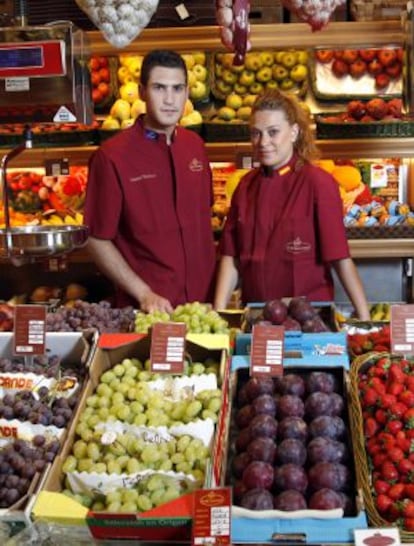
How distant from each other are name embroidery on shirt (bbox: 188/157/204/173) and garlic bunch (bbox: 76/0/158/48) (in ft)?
4.80

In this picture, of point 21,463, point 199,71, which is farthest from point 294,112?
point 21,463

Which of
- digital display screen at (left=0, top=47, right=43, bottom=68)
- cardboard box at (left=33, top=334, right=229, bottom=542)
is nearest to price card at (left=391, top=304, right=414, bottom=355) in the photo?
cardboard box at (left=33, top=334, right=229, bottom=542)

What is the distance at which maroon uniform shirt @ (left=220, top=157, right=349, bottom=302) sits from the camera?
3717mm

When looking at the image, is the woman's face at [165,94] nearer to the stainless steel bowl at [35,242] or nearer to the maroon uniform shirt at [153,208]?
the maroon uniform shirt at [153,208]

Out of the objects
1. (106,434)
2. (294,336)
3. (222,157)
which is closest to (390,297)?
(222,157)

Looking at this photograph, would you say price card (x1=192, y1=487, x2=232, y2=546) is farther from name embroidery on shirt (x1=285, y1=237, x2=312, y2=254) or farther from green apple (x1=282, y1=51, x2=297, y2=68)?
green apple (x1=282, y1=51, x2=297, y2=68)

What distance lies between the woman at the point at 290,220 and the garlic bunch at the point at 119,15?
1120 mm

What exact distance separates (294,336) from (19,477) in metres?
0.96

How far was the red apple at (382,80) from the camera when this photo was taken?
16.7ft

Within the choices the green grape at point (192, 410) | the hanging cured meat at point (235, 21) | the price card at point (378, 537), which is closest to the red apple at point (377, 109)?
the hanging cured meat at point (235, 21)

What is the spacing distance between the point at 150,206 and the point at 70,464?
193 centimetres

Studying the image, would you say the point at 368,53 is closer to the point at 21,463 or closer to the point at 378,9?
the point at 378,9

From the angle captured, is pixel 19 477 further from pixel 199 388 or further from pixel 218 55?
pixel 218 55

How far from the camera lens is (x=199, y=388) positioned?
2.57 metres
